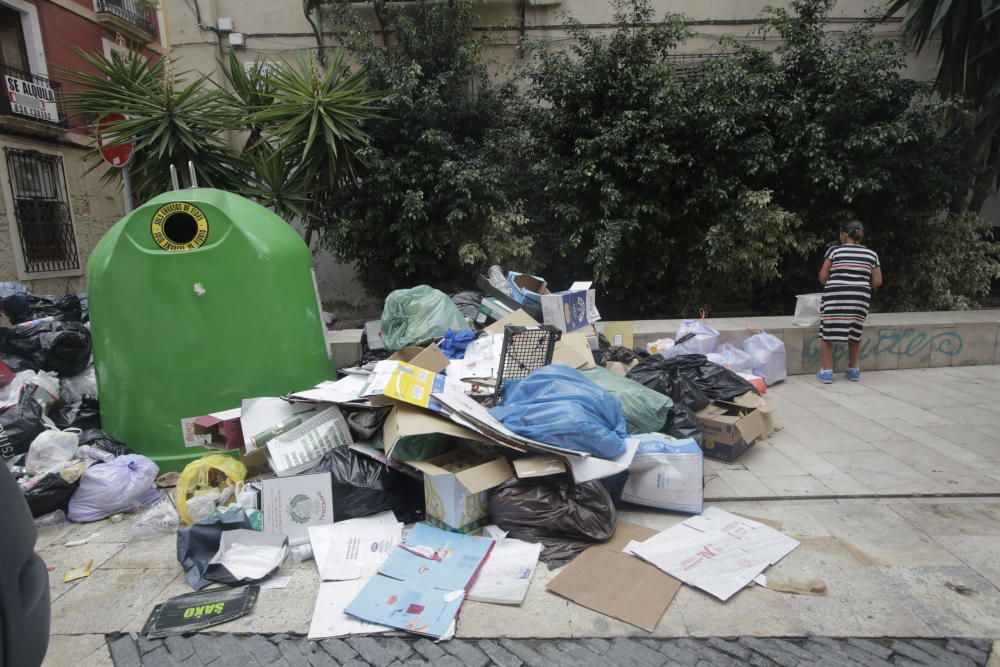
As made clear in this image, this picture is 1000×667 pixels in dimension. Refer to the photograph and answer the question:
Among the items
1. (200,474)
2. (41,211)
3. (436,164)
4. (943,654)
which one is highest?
(436,164)

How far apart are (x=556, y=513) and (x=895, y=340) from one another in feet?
15.4

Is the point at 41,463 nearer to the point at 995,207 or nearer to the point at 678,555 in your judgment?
the point at 678,555

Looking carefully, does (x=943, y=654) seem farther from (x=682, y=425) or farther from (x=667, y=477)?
(x=682, y=425)

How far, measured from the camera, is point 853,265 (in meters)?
4.89

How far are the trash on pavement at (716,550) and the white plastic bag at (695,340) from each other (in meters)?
2.36

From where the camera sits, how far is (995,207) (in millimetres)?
9555

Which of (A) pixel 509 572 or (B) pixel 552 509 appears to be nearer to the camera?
(A) pixel 509 572

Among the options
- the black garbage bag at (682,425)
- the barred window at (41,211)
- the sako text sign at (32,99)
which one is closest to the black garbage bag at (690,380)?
the black garbage bag at (682,425)

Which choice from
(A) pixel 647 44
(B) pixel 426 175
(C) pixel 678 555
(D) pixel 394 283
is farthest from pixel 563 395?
(A) pixel 647 44

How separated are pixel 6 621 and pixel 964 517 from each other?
3.73 m

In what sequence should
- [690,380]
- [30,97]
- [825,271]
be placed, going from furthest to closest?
[30,97] < [825,271] < [690,380]

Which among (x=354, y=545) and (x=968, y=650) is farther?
(x=354, y=545)

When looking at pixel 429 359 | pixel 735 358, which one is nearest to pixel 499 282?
pixel 429 359

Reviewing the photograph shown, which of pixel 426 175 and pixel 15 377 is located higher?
pixel 426 175
